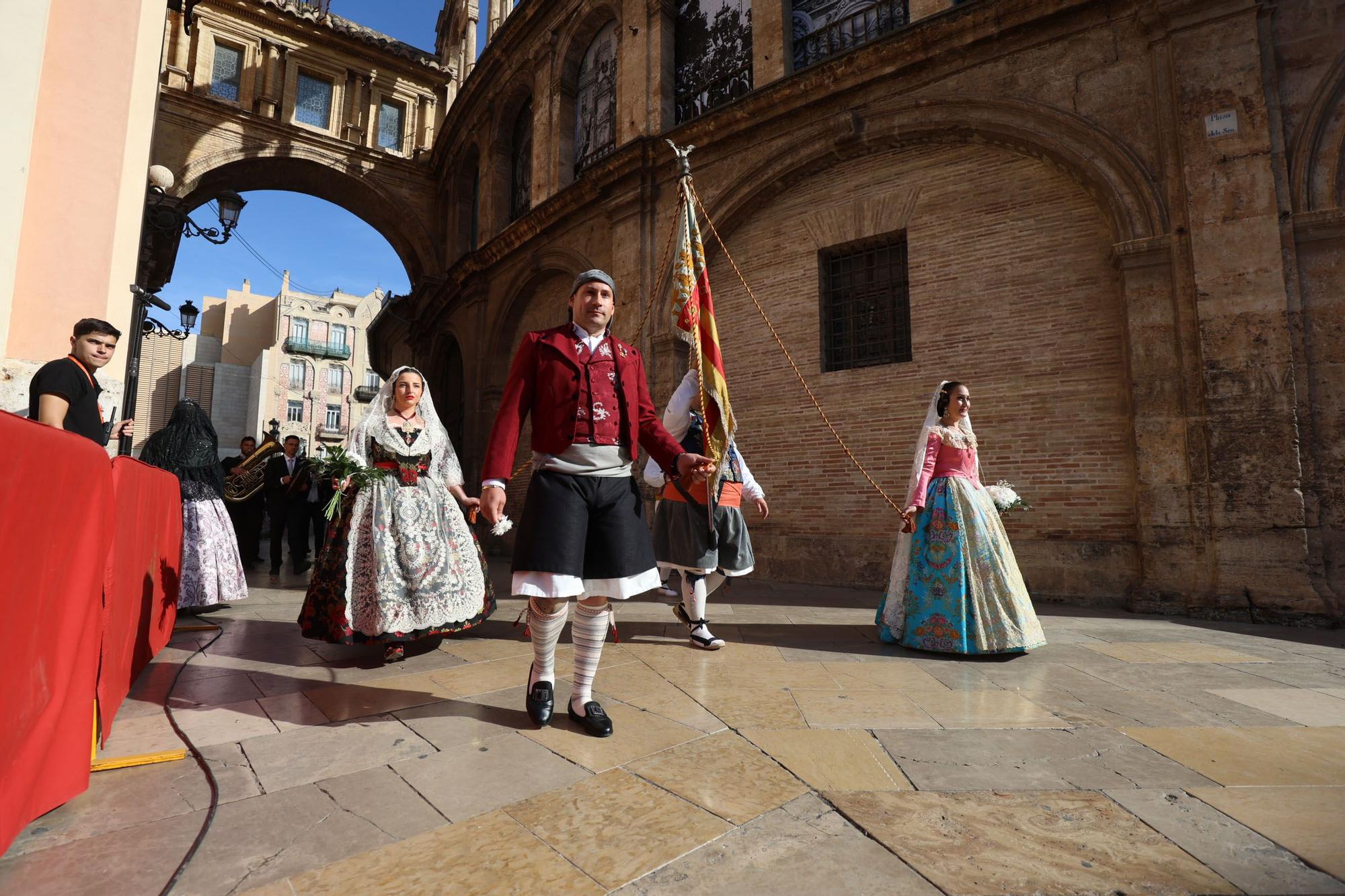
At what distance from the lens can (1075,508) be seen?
6.99m

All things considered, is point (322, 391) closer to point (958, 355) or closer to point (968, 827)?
point (958, 355)

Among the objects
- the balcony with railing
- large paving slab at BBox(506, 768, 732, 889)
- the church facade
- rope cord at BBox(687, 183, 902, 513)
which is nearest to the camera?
large paving slab at BBox(506, 768, 732, 889)

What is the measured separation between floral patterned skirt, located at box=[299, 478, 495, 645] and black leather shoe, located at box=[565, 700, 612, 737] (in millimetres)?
1702

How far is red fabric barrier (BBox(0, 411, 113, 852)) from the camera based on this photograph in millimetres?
1623

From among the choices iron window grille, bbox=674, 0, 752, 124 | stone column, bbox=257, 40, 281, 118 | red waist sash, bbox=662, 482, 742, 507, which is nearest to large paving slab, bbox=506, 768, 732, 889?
red waist sash, bbox=662, 482, 742, 507

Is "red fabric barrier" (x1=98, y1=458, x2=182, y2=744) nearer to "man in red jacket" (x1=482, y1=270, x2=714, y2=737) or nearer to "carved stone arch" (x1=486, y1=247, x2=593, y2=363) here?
"man in red jacket" (x1=482, y1=270, x2=714, y2=737)

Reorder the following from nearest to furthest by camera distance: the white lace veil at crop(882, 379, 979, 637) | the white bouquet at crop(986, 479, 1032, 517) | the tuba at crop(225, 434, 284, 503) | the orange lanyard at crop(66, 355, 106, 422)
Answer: the orange lanyard at crop(66, 355, 106, 422) → the white lace veil at crop(882, 379, 979, 637) → the white bouquet at crop(986, 479, 1032, 517) → the tuba at crop(225, 434, 284, 503)

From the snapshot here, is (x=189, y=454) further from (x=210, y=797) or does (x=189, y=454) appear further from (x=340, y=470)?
(x=210, y=797)

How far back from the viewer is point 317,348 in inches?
1638

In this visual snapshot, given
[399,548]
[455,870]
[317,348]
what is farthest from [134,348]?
[317,348]

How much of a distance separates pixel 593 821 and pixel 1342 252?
8.06m

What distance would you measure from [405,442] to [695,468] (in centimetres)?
245

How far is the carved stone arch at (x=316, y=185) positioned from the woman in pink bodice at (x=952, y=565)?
1713 centimetres

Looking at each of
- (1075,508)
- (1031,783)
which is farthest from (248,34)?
(1031,783)
